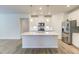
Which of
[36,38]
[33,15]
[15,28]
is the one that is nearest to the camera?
[36,38]

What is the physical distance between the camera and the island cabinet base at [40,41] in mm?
5809

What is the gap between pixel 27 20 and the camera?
24.1 feet

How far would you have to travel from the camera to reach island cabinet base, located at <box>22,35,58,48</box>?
5809 mm

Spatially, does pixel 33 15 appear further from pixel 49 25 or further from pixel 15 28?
pixel 15 28

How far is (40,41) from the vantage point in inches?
229

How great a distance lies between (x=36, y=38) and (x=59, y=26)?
2928 mm

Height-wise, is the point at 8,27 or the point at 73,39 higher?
the point at 8,27

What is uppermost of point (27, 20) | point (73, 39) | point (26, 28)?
point (27, 20)
